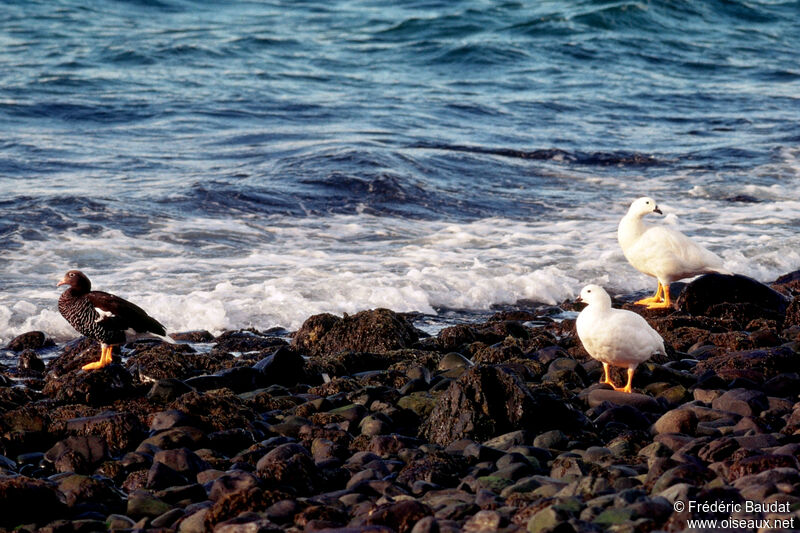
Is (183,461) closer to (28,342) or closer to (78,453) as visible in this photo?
(78,453)

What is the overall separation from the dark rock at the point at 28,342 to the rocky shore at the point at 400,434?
15 millimetres

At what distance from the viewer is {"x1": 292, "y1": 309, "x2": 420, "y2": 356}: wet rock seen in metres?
7.64

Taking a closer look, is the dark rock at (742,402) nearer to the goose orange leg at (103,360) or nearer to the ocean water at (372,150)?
the ocean water at (372,150)

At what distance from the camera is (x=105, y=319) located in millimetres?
7285

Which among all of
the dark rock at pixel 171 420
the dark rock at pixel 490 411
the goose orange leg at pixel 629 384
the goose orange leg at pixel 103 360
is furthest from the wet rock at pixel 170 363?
the goose orange leg at pixel 629 384

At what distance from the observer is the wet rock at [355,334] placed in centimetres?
764

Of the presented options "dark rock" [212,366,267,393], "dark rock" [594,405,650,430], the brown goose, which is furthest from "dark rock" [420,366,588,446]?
the brown goose

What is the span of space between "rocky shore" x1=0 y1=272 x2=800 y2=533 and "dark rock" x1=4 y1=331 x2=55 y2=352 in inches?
0.6

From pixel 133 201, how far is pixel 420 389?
7705 mm

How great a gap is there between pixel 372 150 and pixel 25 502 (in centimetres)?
1208

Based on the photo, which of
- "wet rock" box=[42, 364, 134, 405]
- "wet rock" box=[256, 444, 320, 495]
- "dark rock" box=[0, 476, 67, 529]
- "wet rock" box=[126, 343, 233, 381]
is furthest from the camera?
"wet rock" box=[126, 343, 233, 381]

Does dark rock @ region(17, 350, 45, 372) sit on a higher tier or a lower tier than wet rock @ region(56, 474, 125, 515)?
lower

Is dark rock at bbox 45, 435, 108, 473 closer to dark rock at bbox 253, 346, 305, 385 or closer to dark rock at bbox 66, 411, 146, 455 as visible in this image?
dark rock at bbox 66, 411, 146, 455

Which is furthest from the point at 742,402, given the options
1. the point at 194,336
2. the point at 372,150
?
the point at 372,150
